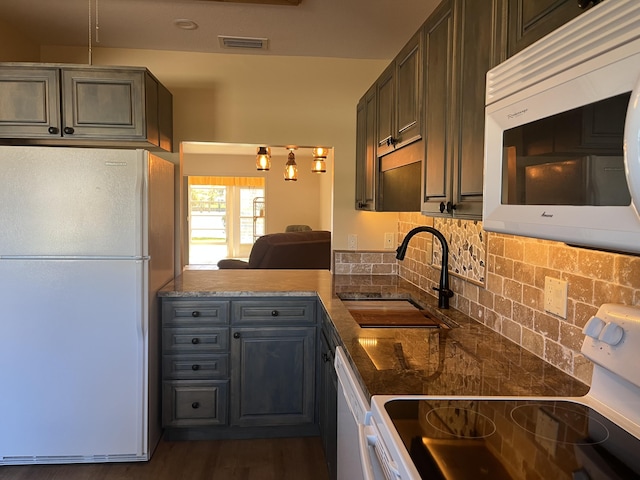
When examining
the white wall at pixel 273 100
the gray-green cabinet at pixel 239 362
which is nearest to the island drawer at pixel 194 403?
the gray-green cabinet at pixel 239 362

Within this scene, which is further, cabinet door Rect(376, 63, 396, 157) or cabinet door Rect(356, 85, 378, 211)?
cabinet door Rect(356, 85, 378, 211)

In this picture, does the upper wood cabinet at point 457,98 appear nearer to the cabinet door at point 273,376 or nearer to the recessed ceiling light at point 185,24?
the cabinet door at point 273,376

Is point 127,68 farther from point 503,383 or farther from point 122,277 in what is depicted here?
point 503,383

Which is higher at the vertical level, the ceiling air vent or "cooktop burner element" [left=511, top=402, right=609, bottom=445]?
the ceiling air vent

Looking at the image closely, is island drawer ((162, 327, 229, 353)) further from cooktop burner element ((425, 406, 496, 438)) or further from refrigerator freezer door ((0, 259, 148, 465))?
cooktop burner element ((425, 406, 496, 438))

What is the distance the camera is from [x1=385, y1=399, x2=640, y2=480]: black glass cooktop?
937mm

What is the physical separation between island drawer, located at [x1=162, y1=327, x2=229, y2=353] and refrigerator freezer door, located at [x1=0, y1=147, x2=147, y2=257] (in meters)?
0.58

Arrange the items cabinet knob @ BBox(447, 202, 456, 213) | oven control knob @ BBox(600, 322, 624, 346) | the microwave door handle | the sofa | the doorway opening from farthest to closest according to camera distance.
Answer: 1. the doorway opening
2. the sofa
3. cabinet knob @ BBox(447, 202, 456, 213)
4. oven control knob @ BBox(600, 322, 624, 346)
5. the microwave door handle

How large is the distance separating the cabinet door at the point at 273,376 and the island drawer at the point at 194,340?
82 mm

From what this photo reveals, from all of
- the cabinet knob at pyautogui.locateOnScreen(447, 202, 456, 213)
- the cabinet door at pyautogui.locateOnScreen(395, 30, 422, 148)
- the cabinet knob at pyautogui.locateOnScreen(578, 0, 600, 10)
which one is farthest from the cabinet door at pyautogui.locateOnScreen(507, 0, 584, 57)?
the cabinet door at pyautogui.locateOnScreen(395, 30, 422, 148)

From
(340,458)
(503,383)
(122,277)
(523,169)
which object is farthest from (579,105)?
(122,277)

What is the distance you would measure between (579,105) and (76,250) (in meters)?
2.33

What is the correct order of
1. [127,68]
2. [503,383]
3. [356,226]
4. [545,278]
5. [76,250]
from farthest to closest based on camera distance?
[356,226], [127,68], [76,250], [545,278], [503,383]

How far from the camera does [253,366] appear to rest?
2.83 metres
